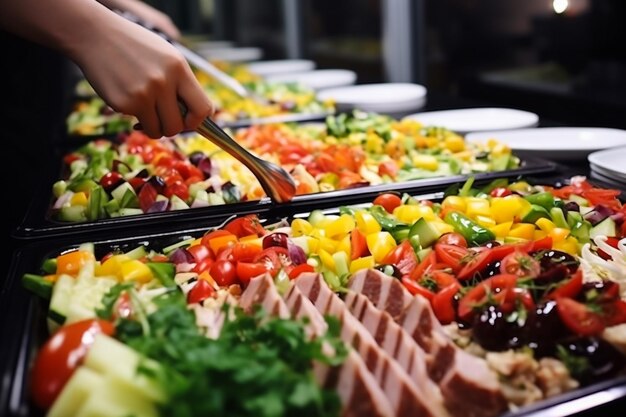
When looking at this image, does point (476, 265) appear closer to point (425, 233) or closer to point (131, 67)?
point (425, 233)

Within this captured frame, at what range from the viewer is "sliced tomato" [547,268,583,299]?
1.39 m

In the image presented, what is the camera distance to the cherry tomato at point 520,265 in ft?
4.92

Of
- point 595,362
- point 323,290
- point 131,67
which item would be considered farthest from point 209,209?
point 595,362

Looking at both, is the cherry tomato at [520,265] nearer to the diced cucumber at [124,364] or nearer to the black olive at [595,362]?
the black olive at [595,362]

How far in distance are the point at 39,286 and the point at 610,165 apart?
174 centimetres

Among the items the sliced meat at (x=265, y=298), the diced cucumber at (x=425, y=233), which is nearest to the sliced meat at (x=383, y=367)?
the sliced meat at (x=265, y=298)

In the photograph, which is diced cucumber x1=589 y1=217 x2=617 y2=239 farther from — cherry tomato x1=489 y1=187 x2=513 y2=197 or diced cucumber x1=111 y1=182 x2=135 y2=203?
diced cucumber x1=111 y1=182 x2=135 y2=203

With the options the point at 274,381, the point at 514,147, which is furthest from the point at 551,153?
the point at 274,381

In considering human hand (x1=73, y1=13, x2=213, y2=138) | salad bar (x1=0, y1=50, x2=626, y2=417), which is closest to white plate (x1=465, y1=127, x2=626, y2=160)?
salad bar (x1=0, y1=50, x2=626, y2=417)

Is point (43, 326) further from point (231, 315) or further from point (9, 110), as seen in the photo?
point (9, 110)

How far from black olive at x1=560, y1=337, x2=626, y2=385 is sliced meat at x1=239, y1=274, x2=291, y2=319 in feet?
1.71

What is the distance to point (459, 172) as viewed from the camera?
2.53 m

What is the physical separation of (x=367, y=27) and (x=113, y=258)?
14.6 feet

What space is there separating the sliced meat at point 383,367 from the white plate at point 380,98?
98.9 inches
